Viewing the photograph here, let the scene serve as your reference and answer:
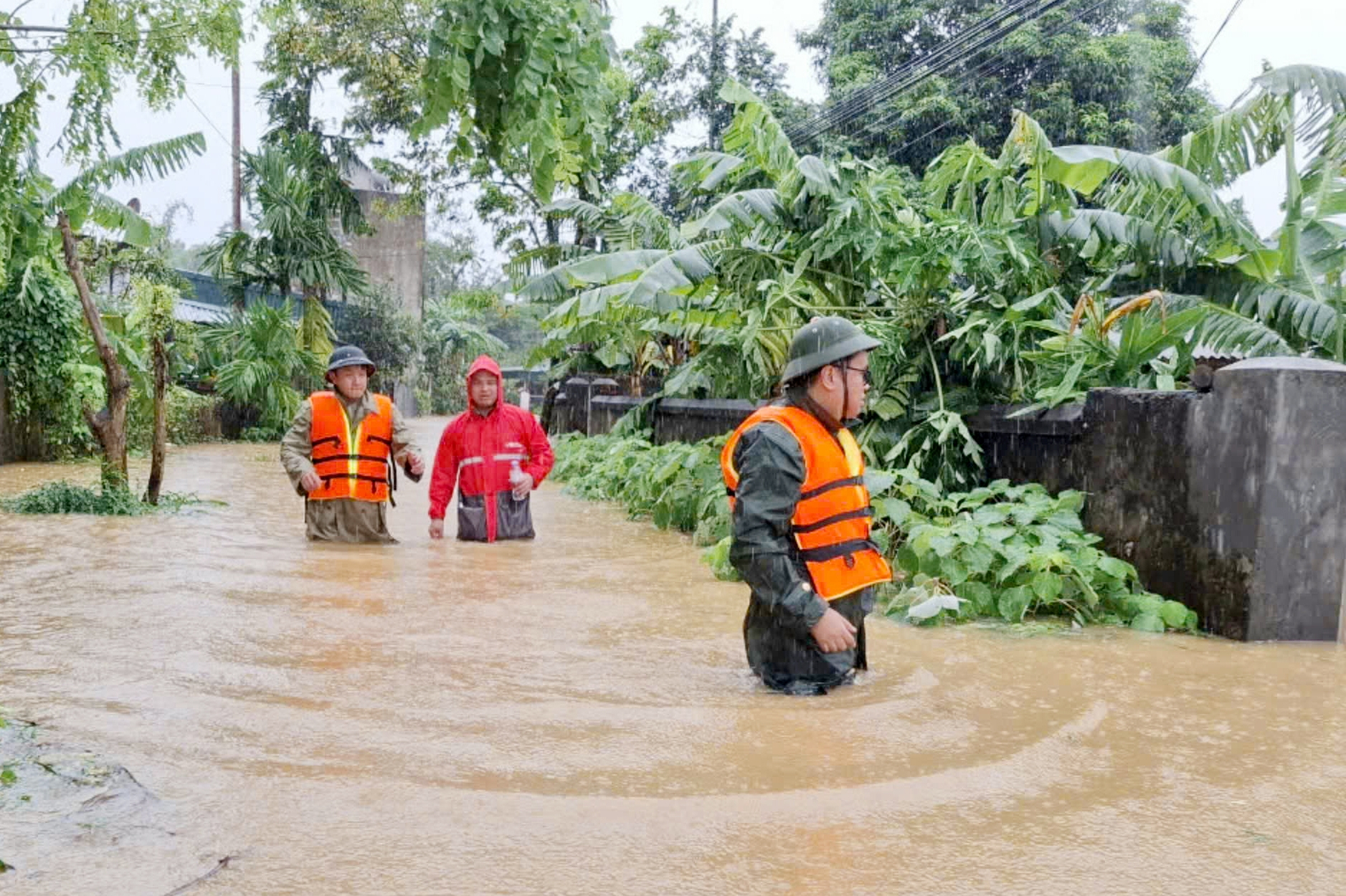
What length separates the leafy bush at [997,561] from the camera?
7.01m

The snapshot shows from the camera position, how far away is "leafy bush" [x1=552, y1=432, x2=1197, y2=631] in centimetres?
701

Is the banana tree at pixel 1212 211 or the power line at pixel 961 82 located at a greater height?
the power line at pixel 961 82

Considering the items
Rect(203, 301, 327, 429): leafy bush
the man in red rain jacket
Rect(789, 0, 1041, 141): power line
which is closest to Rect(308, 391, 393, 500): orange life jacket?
the man in red rain jacket

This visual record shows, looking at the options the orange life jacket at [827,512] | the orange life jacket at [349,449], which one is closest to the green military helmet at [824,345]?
the orange life jacket at [827,512]

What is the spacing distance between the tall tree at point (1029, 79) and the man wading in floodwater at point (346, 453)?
16399mm

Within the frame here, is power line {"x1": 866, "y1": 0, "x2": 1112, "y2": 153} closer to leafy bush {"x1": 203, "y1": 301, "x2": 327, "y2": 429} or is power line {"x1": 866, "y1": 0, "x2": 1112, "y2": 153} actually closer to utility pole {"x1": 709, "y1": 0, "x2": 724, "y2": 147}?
utility pole {"x1": 709, "y1": 0, "x2": 724, "y2": 147}

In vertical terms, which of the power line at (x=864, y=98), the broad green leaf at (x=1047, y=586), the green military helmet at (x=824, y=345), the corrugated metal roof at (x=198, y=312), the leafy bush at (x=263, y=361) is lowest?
the broad green leaf at (x=1047, y=586)

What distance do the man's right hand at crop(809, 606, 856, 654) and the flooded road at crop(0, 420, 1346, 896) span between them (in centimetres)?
27

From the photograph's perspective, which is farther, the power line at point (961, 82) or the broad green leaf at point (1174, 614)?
the power line at point (961, 82)

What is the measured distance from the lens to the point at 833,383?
5047 millimetres

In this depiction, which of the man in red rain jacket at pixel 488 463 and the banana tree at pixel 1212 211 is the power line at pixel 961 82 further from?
the man in red rain jacket at pixel 488 463

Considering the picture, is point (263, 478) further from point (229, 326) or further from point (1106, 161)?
point (1106, 161)

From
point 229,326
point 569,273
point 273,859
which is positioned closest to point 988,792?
point 273,859

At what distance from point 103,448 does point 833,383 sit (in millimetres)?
9141
